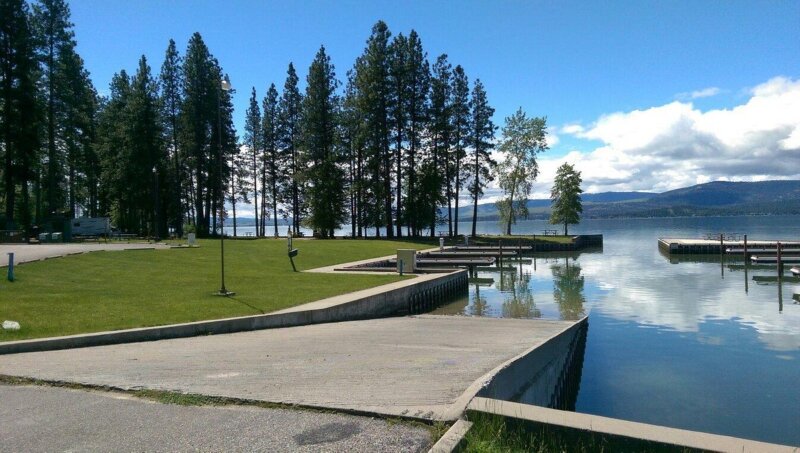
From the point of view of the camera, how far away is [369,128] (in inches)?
1996

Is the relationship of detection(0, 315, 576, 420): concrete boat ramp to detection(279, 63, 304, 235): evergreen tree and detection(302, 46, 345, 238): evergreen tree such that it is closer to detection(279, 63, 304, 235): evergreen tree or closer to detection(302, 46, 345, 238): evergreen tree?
detection(302, 46, 345, 238): evergreen tree

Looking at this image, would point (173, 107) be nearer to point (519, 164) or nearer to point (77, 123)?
point (77, 123)

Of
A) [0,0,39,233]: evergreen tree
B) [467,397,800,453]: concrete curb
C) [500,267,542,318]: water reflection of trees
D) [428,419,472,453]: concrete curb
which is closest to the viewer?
[467,397,800,453]: concrete curb

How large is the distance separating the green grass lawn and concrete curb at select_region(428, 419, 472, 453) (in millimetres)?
7968

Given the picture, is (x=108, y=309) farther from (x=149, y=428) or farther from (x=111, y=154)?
(x=111, y=154)

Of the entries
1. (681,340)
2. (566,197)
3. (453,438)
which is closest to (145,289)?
(453,438)

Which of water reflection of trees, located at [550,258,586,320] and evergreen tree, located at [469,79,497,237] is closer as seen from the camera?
water reflection of trees, located at [550,258,586,320]

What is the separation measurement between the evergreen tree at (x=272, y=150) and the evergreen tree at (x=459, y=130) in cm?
2026

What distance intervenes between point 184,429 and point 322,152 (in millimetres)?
50339

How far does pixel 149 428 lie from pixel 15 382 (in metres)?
3.05

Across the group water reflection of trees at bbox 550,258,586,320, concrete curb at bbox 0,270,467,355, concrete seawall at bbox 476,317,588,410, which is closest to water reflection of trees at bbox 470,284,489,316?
concrete curb at bbox 0,270,467,355

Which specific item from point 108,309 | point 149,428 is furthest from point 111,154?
point 149,428

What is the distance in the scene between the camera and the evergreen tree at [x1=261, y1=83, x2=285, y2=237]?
61625mm

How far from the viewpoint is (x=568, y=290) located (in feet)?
89.8
